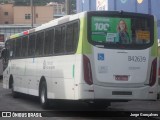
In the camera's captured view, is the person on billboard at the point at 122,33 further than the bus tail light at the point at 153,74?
No

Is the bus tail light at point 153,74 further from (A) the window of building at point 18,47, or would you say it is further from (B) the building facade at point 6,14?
(B) the building facade at point 6,14

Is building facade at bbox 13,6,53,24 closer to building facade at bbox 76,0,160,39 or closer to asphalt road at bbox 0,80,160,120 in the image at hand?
building facade at bbox 76,0,160,39

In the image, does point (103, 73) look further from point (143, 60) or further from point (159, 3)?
point (159, 3)

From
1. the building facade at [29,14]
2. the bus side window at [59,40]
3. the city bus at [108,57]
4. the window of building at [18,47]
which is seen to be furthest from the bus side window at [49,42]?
the building facade at [29,14]

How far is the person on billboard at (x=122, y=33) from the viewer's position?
46.0ft

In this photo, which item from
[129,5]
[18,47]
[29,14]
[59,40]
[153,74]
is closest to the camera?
[153,74]

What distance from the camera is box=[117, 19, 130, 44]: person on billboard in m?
14.0

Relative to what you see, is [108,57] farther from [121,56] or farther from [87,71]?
[87,71]

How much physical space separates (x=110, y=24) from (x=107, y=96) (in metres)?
2.15

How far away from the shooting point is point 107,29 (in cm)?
1388

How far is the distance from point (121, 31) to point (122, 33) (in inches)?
2.7

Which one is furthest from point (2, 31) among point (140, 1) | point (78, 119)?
point (78, 119)

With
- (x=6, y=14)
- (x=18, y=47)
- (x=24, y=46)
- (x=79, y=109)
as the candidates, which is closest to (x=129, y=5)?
(x=24, y=46)

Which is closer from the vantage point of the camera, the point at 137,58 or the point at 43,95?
the point at 137,58
